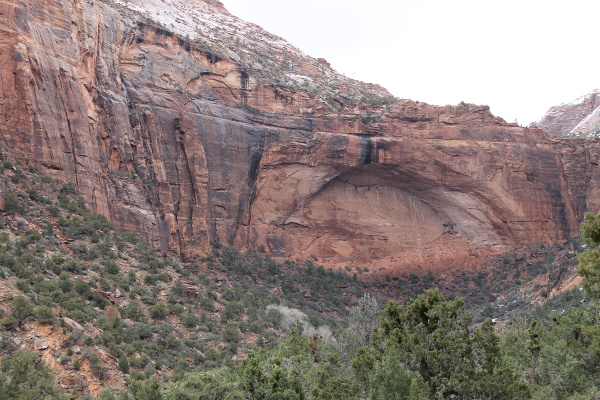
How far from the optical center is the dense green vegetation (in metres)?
11.3

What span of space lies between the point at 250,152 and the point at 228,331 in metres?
17.6

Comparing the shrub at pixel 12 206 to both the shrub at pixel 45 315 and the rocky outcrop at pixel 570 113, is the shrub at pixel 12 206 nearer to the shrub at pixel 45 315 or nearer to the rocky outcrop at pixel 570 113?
the shrub at pixel 45 315

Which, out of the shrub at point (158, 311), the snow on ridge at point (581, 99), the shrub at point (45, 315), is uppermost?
the snow on ridge at point (581, 99)

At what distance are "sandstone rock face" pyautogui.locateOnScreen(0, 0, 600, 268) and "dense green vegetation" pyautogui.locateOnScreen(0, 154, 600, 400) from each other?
2.99 m

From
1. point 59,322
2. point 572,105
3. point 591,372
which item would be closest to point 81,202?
point 59,322

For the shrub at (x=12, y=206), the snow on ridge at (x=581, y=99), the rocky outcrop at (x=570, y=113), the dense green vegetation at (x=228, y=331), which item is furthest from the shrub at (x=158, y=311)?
the snow on ridge at (x=581, y=99)

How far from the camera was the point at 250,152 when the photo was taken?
37.5 m

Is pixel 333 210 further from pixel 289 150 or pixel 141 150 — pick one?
pixel 141 150

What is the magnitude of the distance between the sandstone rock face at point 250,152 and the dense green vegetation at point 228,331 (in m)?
2.99

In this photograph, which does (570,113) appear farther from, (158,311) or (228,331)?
(158,311)

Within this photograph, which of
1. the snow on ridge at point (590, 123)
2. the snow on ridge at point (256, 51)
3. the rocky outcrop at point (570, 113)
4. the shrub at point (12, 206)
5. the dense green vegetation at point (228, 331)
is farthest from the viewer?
the rocky outcrop at point (570, 113)

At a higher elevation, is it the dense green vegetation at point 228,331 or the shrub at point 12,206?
the shrub at point 12,206

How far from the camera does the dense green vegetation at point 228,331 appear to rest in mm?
11266

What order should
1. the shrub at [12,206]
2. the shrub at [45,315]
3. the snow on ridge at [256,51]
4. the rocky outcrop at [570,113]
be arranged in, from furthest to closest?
the rocky outcrop at [570,113], the snow on ridge at [256,51], the shrub at [12,206], the shrub at [45,315]
